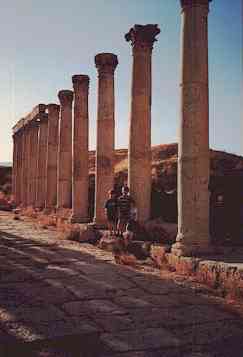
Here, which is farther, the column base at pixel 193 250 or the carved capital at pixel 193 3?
the carved capital at pixel 193 3

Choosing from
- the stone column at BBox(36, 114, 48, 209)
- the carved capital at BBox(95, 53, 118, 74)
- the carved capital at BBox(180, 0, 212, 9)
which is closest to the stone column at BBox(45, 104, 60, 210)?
the stone column at BBox(36, 114, 48, 209)

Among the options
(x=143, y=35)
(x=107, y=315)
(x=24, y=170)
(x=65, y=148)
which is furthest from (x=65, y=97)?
(x=107, y=315)

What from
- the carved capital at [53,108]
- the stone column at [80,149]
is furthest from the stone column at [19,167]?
the stone column at [80,149]

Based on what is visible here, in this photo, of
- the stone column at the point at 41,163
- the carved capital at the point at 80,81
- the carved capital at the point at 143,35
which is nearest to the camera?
the carved capital at the point at 143,35

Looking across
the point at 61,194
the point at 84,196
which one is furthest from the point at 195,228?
the point at 61,194

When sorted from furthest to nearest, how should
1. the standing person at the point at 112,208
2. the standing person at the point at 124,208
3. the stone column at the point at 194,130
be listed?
the standing person at the point at 112,208 → the standing person at the point at 124,208 → the stone column at the point at 194,130

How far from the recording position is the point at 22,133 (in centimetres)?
3681

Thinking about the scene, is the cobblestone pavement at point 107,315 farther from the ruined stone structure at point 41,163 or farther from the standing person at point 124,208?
the ruined stone structure at point 41,163

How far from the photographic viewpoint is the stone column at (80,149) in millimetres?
20031

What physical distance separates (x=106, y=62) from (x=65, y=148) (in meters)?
7.87

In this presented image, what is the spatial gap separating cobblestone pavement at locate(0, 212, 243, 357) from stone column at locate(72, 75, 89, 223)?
9.56 metres

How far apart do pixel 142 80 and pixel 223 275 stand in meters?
8.23

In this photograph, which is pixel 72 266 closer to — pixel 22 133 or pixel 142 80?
pixel 142 80

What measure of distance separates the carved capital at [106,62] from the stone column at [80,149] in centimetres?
313
